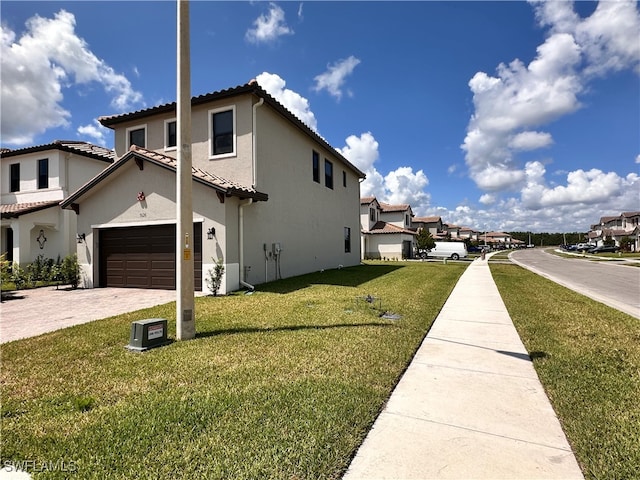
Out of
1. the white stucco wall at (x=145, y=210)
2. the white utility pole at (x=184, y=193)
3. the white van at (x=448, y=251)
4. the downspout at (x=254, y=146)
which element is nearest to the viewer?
the white utility pole at (x=184, y=193)

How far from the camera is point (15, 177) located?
1914 cm

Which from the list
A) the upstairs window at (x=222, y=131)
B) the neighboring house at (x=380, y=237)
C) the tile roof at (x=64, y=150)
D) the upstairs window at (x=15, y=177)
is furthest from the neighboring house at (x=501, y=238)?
the upstairs window at (x=15, y=177)

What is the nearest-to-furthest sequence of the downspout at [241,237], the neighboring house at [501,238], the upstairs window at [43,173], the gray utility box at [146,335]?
the gray utility box at [146,335]
the downspout at [241,237]
the upstairs window at [43,173]
the neighboring house at [501,238]

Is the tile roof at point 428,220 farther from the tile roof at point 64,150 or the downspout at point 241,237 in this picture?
the downspout at point 241,237

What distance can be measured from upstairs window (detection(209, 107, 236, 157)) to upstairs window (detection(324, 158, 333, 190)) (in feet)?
23.9

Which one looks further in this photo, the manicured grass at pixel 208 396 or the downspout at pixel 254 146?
the downspout at pixel 254 146

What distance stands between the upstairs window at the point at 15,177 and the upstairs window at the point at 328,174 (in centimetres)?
1745

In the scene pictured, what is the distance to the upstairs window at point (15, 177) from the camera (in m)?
19.0

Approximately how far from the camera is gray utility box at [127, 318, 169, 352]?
5.18m

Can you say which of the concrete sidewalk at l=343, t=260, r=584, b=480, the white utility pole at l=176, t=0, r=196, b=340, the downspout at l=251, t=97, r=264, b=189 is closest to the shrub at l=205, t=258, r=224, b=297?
the downspout at l=251, t=97, r=264, b=189

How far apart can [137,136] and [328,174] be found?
9.71 metres

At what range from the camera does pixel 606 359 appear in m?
4.86

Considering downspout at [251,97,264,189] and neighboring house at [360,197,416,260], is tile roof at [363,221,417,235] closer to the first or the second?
neighboring house at [360,197,416,260]

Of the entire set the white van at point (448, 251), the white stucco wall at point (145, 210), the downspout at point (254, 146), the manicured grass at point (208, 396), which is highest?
the downspout at point (254, 146)
